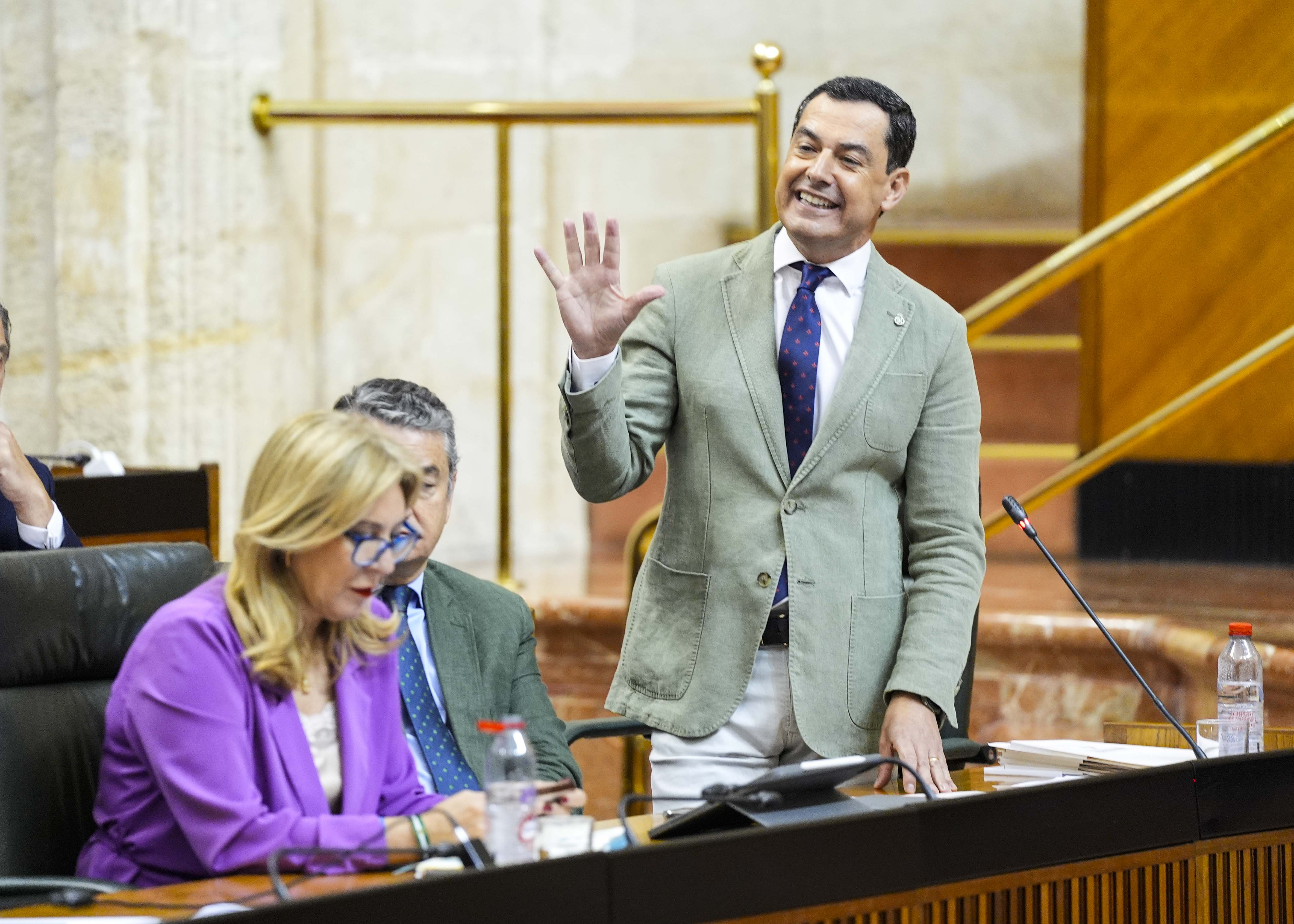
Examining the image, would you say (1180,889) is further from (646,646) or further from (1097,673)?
(1097,673)

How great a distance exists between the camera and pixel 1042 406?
17.0 feet

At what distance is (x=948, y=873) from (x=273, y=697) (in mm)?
714

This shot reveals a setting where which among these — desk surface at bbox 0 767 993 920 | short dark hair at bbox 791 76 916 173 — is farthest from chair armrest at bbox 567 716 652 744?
short dark hair at bbox 791 76 916 173

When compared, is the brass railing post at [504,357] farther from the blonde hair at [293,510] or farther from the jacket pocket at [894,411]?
the blonde hair at [293,510]

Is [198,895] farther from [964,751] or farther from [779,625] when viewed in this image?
[964,751]

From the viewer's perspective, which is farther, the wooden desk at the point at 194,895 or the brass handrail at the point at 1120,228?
the brass handrail at the point at 1120,228

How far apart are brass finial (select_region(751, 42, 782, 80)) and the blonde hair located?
7.13 feet

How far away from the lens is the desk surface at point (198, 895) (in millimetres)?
1422

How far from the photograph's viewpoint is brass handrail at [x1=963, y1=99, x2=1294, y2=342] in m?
3.55

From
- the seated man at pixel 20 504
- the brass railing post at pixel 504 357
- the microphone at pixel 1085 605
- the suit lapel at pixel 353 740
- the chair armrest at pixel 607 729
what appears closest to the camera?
the suit lapel at pixel 353 740

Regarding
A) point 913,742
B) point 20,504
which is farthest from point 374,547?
point 20,504

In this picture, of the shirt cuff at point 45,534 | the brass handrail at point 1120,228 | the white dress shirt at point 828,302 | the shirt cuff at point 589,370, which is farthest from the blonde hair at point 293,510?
the brass handrail at point 1120,228

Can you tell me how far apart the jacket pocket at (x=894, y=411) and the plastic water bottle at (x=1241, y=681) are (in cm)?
48

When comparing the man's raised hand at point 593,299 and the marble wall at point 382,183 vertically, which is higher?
the marble wall at point 382,183
